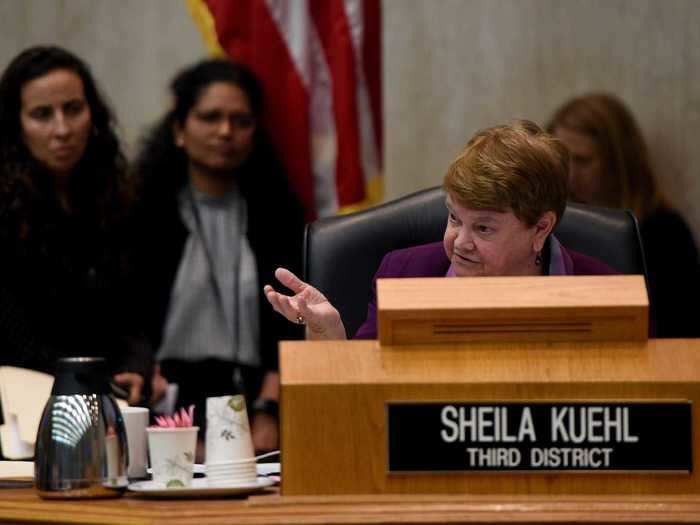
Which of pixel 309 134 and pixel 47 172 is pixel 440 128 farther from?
pixel 47 172

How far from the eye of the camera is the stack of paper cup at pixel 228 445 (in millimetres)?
1898

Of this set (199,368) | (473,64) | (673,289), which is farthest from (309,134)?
(673,289)

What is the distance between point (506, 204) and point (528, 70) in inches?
93.6

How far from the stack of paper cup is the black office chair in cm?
89

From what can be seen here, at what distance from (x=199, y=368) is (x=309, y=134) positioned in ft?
2.99

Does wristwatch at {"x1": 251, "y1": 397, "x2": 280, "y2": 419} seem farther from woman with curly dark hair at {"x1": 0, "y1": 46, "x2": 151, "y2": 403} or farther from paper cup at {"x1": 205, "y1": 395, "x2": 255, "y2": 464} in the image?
paper cup at {"x1": 205, "y1": 395, "x2": 255, "y2": 464}

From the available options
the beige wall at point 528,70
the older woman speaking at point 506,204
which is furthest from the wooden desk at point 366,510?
the beige wall at point 528,70

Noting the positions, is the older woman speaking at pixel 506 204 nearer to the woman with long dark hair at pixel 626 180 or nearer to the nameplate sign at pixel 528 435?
the nameplate sign at pixel 528 435

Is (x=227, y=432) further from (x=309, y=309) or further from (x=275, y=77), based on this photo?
(x=275, y=77)

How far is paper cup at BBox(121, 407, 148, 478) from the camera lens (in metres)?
2.10

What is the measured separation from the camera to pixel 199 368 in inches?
177

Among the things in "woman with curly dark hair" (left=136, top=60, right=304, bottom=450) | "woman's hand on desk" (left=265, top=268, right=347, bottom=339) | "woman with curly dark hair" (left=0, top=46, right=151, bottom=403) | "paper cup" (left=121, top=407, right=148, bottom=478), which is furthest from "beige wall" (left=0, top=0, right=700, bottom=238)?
"paper cup" (left=121, top=407, right=148, bottom=478)

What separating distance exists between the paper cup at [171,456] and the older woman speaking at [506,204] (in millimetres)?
532

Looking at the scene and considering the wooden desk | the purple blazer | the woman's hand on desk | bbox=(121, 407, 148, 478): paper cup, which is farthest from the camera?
the purple blazer
